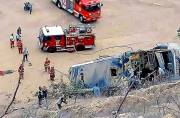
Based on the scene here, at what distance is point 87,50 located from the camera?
2819 centimetres

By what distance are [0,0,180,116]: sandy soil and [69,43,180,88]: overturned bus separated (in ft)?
11.7

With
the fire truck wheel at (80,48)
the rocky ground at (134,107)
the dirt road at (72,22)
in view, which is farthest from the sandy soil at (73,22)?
the rocky ground at (134,107)

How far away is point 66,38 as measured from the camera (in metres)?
27.4

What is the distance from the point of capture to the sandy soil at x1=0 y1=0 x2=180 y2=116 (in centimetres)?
2523

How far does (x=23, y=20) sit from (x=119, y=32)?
760 centimetres

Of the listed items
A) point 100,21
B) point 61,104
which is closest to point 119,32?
point 100,21

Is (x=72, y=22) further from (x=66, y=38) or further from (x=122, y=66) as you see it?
(x=122, y=66)

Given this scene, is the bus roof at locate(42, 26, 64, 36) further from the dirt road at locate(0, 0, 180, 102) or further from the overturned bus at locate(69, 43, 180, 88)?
the overturned bus at locate(69, 43, 180, 88)

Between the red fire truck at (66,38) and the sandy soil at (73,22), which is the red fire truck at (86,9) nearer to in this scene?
the sandy soil at (73,22)

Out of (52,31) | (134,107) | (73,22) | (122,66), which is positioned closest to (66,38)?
(52,31)

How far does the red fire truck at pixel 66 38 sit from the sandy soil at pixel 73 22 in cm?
49

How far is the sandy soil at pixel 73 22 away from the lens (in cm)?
2523

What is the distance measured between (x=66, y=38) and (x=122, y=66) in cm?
743

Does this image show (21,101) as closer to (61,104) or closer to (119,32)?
(61,104)
